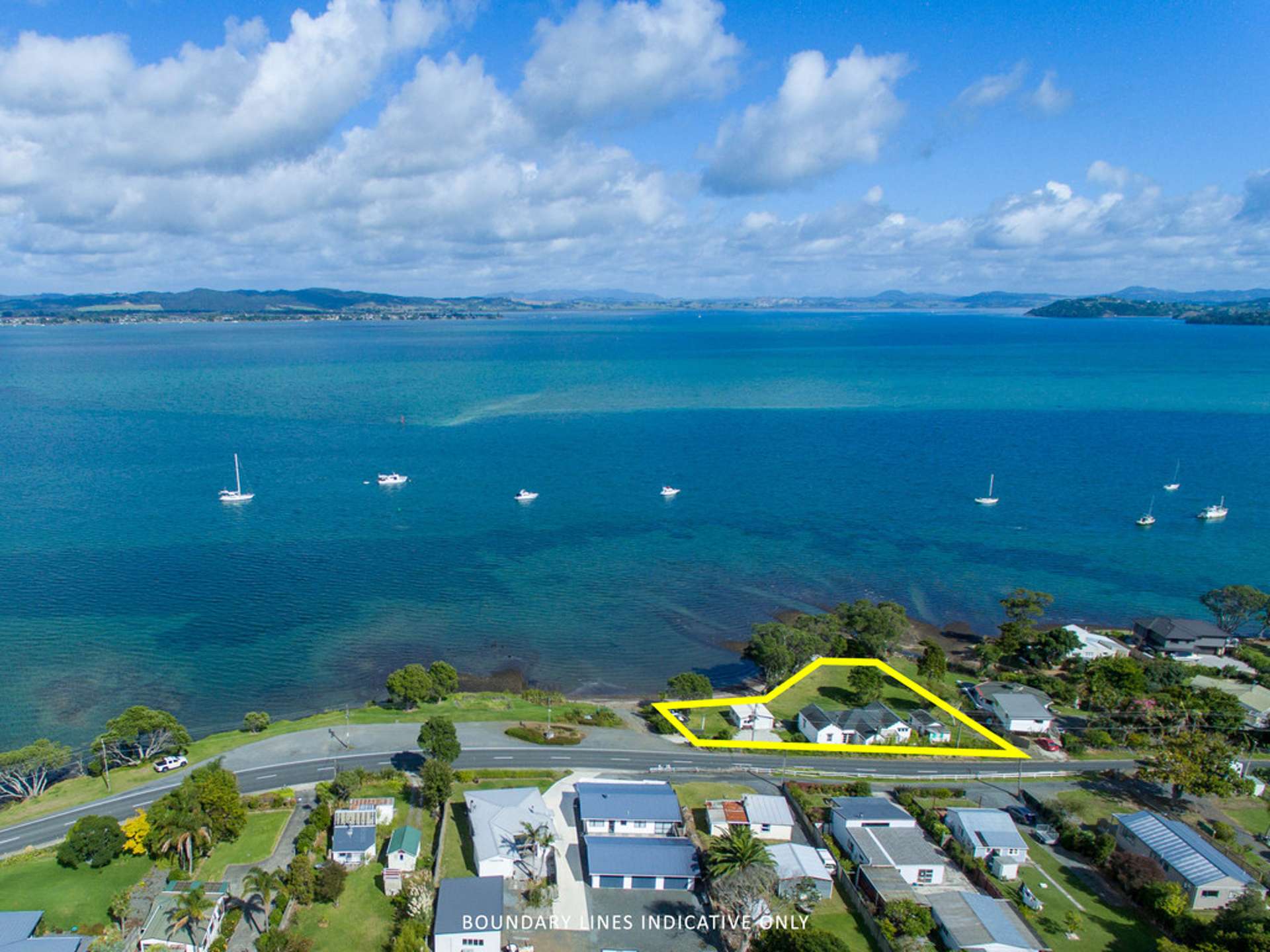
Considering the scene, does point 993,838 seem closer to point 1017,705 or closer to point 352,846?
point 1017,705

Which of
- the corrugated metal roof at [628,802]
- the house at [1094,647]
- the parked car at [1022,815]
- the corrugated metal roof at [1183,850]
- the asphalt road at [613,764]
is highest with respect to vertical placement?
the corrugated metal roof at [1183,850]

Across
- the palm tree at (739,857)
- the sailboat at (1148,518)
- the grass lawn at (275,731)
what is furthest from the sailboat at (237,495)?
the sailboat at (1148,518)

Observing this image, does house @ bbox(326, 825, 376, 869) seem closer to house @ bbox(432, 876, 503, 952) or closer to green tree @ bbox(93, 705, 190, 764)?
house @ bbox(432, 876, 503, 952)

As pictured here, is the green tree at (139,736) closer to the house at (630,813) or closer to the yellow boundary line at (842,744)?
the house at (630,813)

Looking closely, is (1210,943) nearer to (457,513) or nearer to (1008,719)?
(1008,719)

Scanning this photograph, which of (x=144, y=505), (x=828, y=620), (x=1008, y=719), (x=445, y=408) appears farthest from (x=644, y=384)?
(x=1008, y=719)

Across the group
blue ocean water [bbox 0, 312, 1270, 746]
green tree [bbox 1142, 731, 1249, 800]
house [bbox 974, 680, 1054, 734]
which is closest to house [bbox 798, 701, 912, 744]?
house [bbox 974, 680, 1054, 734]
